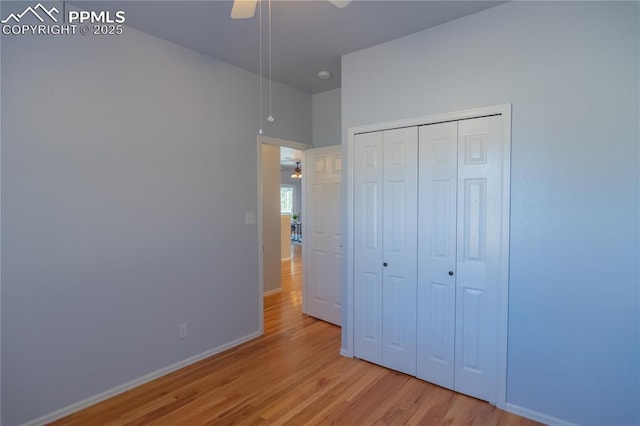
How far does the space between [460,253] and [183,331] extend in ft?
8.13

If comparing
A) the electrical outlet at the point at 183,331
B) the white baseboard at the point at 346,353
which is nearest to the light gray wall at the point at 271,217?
the electrical outlet at the point at 183,331

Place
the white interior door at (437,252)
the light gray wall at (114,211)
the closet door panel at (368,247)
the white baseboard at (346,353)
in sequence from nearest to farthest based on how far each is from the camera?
the light gray wall at (114,211)
the white interior door at (437,252)
the closet door panel at (368,247)
the white baseboard at (346,353)

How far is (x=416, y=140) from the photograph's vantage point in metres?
2.65

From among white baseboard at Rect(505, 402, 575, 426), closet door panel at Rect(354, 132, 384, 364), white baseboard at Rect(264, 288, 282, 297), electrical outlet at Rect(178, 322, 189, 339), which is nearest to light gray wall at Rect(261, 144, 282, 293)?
white baseboard at Rect(264, 288, 282, 297)

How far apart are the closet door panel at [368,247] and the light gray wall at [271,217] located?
2.32 meters

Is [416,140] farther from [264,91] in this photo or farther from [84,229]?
[84,229]

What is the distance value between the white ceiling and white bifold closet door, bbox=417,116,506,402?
2.70ft

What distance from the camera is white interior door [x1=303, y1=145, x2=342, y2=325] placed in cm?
383

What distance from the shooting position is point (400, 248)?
2.76 m

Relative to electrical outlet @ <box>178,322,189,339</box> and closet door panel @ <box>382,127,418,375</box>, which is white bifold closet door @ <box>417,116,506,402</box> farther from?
electrical outlet @ <box>178,322,189,339</box>

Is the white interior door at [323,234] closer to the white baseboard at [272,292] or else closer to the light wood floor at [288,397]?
the light wood floor at [288,397]

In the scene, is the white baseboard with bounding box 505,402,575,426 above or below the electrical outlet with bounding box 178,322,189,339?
below

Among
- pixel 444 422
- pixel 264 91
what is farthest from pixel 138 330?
pixel 264 91

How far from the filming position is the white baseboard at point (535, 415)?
211cm
